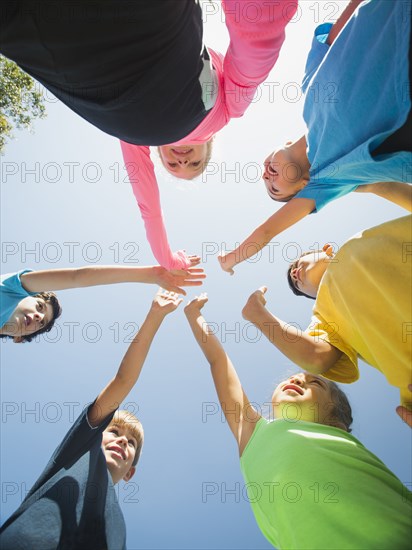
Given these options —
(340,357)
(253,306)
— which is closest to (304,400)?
(340,357)

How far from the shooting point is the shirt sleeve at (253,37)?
144 centimetres

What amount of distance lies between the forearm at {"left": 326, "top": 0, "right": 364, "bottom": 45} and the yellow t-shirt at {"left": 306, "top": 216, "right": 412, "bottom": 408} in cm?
92

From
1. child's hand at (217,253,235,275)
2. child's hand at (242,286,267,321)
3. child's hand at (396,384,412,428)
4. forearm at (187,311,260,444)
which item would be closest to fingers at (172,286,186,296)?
forearm at (187,311,260,444)

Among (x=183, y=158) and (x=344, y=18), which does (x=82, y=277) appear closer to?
(x=183, y=158)

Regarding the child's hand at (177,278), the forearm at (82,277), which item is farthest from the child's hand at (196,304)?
the forearm at (82,277)

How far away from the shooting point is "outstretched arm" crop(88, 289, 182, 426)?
8.75 ft

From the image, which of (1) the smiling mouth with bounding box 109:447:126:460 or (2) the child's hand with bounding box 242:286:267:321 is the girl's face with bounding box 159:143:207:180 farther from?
(1) the smiling mouth with bounding box 109:447:126:460

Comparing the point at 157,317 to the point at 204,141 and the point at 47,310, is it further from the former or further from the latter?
the point at 204,141

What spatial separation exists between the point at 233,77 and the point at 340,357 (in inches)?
65.3

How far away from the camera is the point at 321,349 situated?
192cm

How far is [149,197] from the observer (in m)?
2.90

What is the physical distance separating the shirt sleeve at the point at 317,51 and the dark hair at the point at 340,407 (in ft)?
6.23

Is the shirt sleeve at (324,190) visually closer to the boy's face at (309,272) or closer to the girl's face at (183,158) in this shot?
the boy's face at (309,272)

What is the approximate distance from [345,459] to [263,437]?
1.77 feet
